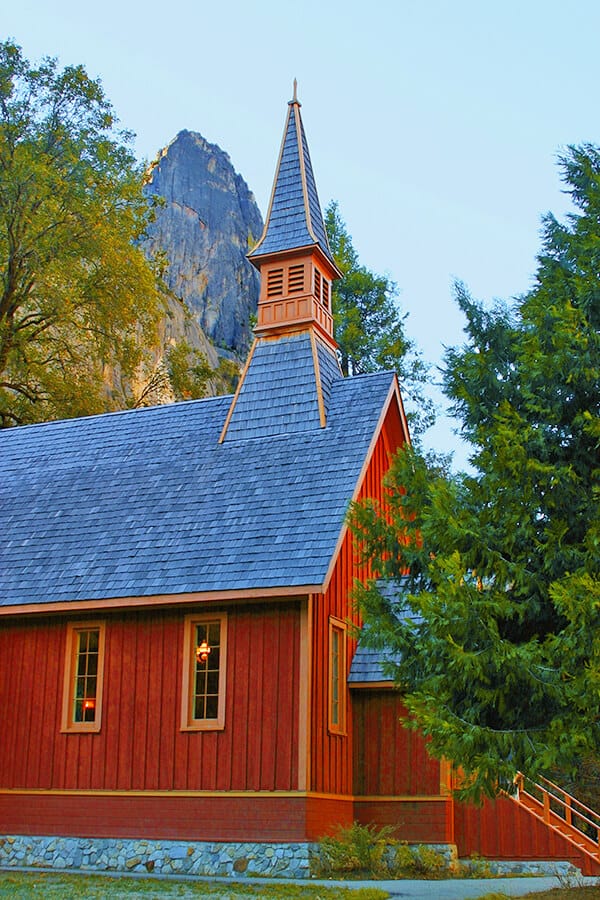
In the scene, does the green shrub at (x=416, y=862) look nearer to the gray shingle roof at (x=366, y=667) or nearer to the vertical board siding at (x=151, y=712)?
the vertical board siding at (x=151, y=712)

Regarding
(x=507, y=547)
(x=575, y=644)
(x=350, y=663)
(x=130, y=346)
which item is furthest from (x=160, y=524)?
(x=130, y=346)

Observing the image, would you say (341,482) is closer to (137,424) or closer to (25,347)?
(137,424)

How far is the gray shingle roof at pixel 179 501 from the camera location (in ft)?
48.6

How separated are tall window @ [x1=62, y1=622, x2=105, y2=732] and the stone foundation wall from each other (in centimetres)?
168

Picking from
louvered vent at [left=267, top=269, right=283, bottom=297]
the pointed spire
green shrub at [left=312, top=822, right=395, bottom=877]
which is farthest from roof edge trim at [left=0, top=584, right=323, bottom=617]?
the pointed spire

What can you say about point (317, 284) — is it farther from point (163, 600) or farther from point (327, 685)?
point (327, 685)

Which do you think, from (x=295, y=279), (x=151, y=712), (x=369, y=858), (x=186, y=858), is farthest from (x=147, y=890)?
(x=295, y=279)

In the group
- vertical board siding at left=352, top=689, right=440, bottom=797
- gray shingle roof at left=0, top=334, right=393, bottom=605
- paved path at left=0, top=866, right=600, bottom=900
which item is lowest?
paved path at left=0, top=866, right=600, bottom=900

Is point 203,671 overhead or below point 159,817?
overhead

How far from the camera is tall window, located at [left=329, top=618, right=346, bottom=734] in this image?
48.3 ft

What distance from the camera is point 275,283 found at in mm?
19719

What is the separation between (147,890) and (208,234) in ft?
194

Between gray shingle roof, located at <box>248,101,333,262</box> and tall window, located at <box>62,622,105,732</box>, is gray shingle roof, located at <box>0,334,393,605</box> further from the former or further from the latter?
gray shingle roof, located at <box>248,101,333,262</box>

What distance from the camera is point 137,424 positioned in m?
19.8
